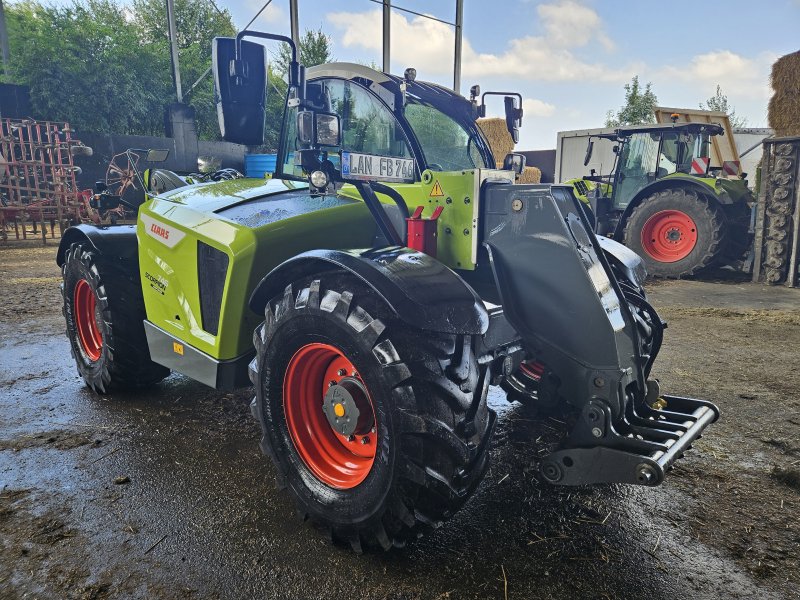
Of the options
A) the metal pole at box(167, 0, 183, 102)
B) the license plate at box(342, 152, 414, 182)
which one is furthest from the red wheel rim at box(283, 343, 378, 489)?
the metal pole at box(167, 0, 183, 102)

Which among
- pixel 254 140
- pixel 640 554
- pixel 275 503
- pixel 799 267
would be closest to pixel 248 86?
pixel 254 140

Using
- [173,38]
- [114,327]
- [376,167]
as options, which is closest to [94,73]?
[173,38]

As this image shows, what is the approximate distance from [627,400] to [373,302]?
121 centimetres

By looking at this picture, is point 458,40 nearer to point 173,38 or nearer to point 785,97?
point 173,38

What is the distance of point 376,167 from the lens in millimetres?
2680

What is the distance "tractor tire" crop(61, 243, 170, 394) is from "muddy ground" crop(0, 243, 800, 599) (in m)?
0.17

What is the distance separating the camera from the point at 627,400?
2.48 metres

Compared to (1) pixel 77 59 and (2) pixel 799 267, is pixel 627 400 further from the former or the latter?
(1) pixel 77 59

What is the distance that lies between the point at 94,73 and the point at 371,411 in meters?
21.5

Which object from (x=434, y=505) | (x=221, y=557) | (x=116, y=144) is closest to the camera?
Answer: (x=434, y=505)

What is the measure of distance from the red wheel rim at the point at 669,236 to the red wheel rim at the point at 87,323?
866cm

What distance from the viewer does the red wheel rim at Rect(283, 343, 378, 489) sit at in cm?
248

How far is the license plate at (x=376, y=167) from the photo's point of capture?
98.4 inches

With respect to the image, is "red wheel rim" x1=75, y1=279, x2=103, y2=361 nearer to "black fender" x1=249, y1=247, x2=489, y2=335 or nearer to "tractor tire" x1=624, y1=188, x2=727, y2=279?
"black fender" x1=249, y1=247, x2=489, y2=335
